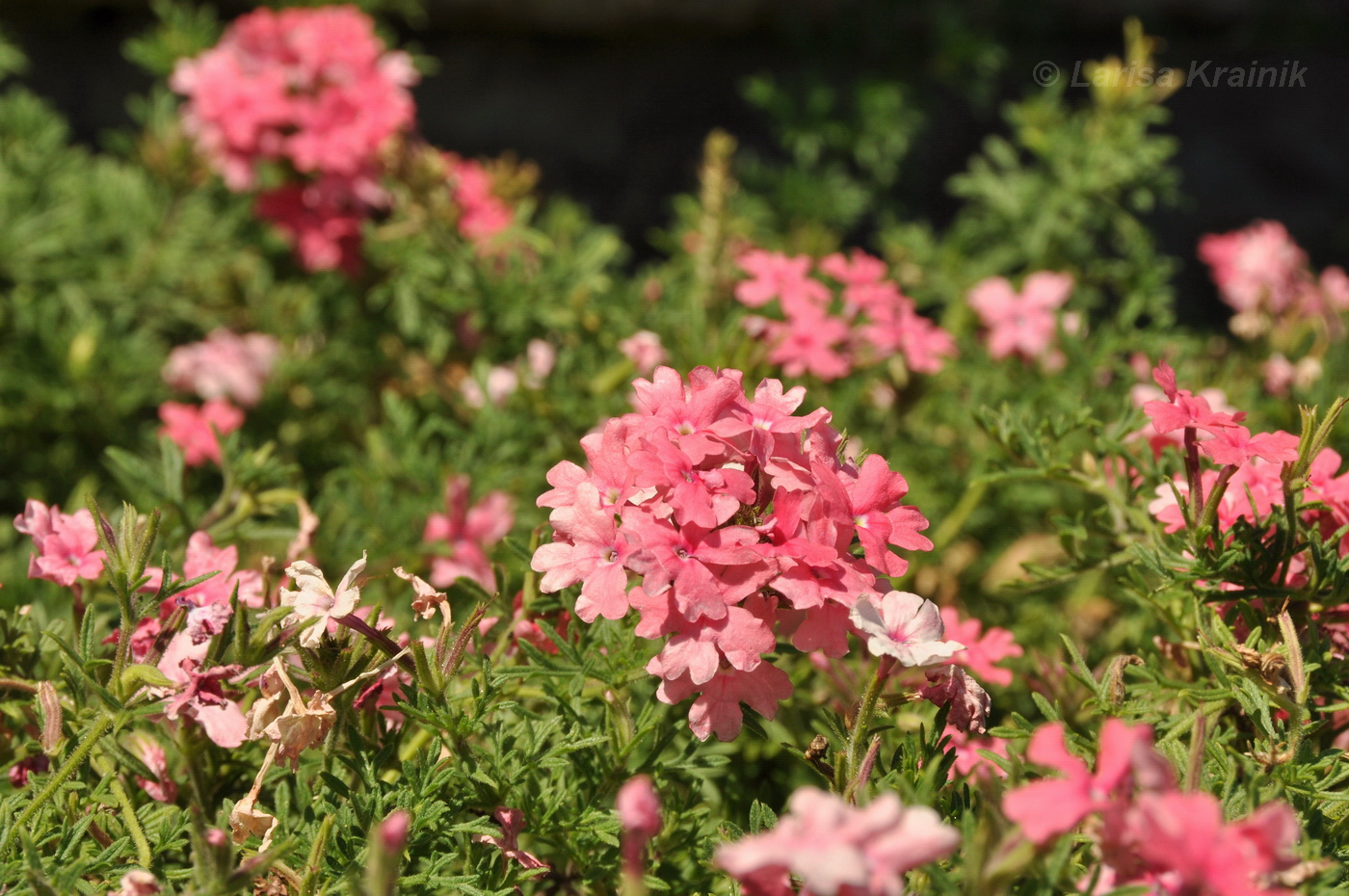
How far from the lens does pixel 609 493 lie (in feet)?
3.24

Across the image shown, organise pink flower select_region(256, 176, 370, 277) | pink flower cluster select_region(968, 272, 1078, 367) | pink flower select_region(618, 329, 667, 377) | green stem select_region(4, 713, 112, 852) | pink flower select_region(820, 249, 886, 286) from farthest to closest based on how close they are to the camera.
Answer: pink flower select_region(256, 176, 370, 277), pink flower cluster select_region(968, 272, 1078, 367), pink flower select_region(820, 249, 886, 286), pink flower select_region(618, 329, 667, 377), green stem select_region(4, 713, 112, 852)

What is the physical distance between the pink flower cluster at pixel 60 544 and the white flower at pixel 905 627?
746 mm

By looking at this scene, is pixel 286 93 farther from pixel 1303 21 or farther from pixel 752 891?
pixel 1303 21

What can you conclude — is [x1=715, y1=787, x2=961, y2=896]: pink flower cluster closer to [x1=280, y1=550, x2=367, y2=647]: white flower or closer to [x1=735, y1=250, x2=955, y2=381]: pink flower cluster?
[x1=280, y1=550, x2=367, y2=647]: white flower

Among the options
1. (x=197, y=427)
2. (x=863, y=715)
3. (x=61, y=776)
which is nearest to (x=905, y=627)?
(x=863, y=715)

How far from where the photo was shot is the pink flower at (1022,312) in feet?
6.46

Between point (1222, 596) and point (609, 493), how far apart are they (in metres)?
0.62

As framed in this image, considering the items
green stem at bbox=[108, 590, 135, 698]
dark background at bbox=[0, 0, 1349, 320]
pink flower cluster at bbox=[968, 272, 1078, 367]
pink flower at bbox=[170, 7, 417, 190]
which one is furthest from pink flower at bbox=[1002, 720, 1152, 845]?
dark background at bbox=[0, 0, 1349, 320]

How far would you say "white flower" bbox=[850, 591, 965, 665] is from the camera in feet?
2.91

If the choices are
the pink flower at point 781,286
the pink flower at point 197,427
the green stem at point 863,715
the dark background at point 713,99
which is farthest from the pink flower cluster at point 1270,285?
the pink flower at point 197,427

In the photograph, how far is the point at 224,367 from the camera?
207cm

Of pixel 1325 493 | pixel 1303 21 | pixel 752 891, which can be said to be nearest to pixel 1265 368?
pixel 1325 493

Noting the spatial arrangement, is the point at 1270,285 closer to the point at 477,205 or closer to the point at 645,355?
the point at 645,355

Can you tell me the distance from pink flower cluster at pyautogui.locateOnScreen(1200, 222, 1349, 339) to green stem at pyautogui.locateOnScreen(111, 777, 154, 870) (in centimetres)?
213
